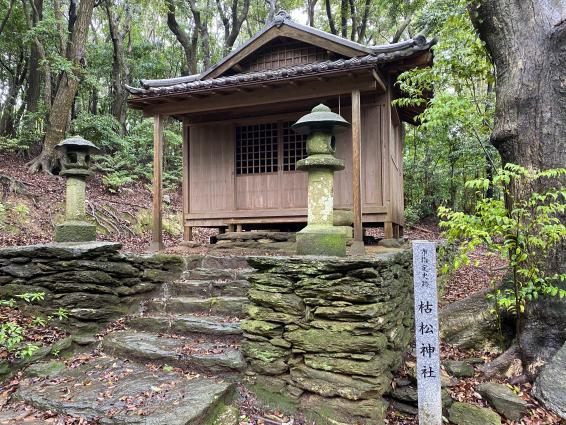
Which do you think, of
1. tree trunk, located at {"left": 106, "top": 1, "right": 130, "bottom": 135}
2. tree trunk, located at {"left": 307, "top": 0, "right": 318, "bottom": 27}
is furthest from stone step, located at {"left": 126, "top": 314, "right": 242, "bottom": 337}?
tree trunk, located at {"left": 307, "top": 0, "right": 318, "bottom": 27}

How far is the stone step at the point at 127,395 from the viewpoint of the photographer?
3.46m

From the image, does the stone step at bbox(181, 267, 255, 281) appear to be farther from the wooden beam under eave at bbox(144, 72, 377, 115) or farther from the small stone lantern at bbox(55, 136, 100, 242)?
the wooden beam under eave at bbox(144, 72, 377, 115)

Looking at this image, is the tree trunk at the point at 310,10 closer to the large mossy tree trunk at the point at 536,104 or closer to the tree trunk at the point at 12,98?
the tree trunk at the point at 12,98

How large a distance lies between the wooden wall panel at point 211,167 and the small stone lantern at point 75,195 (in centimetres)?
304

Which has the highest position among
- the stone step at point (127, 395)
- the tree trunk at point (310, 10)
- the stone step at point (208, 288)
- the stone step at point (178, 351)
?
the tree trunk at point (310, 10)

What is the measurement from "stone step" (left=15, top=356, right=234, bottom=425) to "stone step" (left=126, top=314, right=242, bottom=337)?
0.67 m

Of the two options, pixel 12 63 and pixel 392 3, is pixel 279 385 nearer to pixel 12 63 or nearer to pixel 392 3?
pixel 392 3

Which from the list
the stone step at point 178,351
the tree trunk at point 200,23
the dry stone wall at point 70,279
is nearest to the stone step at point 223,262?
the dry stone wall at point 70,279

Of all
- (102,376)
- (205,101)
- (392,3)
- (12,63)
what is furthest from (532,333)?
(12,63)

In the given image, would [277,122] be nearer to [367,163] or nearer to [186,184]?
[367,163]

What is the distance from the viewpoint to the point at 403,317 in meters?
5.31

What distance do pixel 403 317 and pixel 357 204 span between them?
2.06 metres

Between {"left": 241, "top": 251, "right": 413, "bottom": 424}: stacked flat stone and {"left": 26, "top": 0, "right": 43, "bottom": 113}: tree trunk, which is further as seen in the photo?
{"left": 26, "top": 0, "right": 43, "bottom": 113}: tree trunk

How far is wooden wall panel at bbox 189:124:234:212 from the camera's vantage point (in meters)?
8.92
